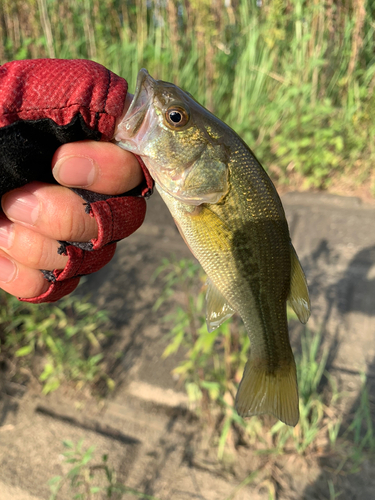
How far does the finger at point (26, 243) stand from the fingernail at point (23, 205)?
8 cm

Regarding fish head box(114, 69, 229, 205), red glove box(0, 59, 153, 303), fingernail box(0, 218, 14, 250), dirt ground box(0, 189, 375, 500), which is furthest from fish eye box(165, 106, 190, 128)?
dirt ground box(0, 189, 375, 500)

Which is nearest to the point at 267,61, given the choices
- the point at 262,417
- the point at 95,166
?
the point at 262,417

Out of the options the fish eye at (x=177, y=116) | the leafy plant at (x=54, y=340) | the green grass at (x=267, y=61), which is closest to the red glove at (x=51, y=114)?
the fish eye at (x=177, y=116)

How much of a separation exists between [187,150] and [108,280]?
255cm

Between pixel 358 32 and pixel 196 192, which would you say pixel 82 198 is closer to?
pixel 196 192

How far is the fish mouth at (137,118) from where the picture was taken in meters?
1.14

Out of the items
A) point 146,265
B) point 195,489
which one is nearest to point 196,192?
point 195,489

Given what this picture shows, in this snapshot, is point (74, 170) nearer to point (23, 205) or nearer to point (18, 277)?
point (23, 205)

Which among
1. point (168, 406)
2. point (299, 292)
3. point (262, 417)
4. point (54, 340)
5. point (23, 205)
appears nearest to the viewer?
point (23, 205)

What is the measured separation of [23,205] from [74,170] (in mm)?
201

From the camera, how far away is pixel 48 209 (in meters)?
1.17

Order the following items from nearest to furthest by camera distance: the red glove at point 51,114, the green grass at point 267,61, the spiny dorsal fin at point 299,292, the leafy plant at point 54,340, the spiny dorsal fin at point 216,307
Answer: the red glove at point 51,114
the spiny dorsal fin at point 299,292
the spiny dorsal fin at point 216,307
the leafy plant at point 54,340
the green grass at point 267,61

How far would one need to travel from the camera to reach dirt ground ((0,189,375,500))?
86.9 inches

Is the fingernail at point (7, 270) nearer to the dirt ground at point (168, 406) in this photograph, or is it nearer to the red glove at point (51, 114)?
the red glove at point (51, 114)
